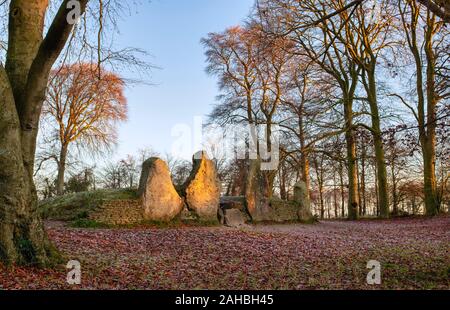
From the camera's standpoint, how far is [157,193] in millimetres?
12828

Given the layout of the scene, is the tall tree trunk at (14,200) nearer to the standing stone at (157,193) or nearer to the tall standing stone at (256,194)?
the standing stone at (157,193)

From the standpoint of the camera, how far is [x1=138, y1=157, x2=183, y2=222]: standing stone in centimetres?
1267

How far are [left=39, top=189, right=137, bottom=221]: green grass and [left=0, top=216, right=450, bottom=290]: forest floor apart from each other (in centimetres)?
291

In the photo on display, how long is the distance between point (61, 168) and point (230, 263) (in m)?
19.9

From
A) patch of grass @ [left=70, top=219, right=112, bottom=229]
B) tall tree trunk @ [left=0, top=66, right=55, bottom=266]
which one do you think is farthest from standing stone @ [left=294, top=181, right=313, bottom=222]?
tall tree trunk @ [left=0, top=66, right=55, bottom=266]

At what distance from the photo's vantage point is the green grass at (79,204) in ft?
39.9

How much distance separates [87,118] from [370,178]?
2233 centimetres

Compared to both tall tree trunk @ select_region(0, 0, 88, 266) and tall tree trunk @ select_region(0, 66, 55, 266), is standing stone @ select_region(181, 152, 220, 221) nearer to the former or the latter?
tall tree trunk @ select_region(0, 0, 88, 266)

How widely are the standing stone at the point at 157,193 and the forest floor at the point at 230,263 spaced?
2652 mm

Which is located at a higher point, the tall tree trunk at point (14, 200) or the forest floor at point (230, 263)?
the tall tree trunk at point (14, 200)

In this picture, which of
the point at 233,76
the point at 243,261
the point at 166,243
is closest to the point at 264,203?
the point at 166,243

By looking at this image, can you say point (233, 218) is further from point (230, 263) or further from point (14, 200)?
point (14, 200)

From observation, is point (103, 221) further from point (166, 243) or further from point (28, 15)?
point (28, 15)

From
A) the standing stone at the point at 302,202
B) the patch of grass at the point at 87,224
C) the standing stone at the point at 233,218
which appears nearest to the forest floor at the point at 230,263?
the patch of grass at the point at 87,224
